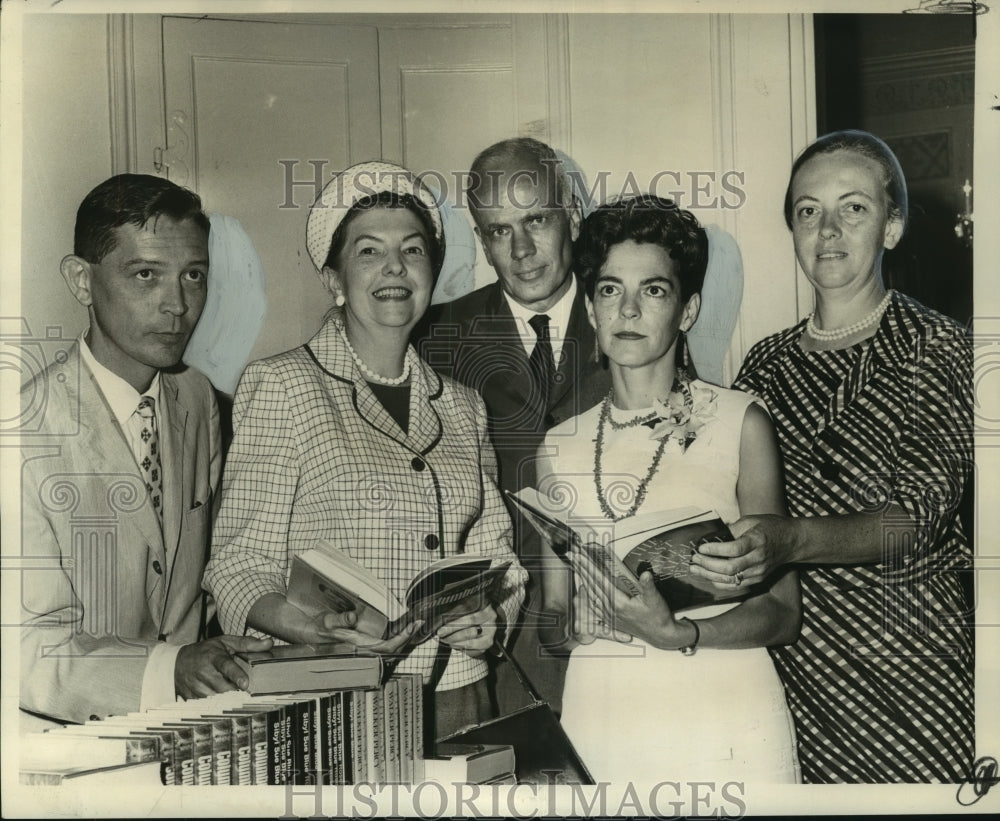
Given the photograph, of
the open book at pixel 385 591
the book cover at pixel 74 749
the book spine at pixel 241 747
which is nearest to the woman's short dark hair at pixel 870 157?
the open book at pixel 385 591

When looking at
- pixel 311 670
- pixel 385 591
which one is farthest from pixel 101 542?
pixel 385 591

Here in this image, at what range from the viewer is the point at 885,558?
2914 millimetres

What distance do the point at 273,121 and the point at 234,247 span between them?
362 millimetres

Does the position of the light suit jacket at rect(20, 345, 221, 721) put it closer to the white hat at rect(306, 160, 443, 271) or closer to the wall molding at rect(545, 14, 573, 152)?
the white hat at rect(306, 160, 443, 271)

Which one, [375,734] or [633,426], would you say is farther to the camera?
[633,426]

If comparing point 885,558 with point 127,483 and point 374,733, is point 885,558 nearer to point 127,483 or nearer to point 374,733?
point 374,733

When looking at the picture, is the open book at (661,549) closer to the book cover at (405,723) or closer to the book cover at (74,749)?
the book cover at (405,723)

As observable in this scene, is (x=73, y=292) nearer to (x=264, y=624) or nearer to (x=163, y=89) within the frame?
(x=163, y=89)

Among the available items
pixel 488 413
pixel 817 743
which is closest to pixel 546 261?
pixel 488 413

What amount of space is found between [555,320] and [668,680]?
1.01 metres

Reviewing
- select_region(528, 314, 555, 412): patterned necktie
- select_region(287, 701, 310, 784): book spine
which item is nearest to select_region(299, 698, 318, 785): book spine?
select_region(287, 701, 310, 784): book spine

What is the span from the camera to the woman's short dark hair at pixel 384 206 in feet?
9.55

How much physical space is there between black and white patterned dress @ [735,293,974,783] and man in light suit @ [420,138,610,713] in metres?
0.49

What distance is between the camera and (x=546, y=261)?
9.67ft
